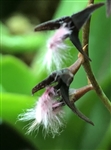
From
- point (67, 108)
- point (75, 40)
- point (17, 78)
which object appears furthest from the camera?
point (17, 78)

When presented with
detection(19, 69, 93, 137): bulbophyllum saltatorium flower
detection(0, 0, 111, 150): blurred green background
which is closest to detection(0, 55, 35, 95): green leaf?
detection(0, 0, 111, 150): blurred green background

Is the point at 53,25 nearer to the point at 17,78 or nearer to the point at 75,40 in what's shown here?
the point at 75,40

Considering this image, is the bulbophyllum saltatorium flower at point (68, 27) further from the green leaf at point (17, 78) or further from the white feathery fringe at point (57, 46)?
the green leaf at point (17, 78)

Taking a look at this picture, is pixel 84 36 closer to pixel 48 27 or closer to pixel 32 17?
pixel 48 27

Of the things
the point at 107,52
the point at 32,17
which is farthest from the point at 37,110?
the point at 32,17

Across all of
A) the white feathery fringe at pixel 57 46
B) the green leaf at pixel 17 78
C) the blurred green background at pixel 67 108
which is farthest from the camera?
the green leaf at pixel 17 78

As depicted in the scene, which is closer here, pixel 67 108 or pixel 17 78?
pixel 67 108

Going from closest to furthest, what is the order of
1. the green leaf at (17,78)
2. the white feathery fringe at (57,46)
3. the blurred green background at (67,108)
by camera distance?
the white feathery fringe at (57,46) → the blurred green background at (67,108) → the green leaf at (17,78)

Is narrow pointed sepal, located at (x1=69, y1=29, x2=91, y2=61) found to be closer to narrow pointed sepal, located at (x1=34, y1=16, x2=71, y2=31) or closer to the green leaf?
narrow pointed sepal, located at (x1=34, y1=16, x2=71, y2=31)

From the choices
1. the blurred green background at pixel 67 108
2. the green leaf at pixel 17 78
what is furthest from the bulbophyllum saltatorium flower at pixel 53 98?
the green leaf at pixel 17 78

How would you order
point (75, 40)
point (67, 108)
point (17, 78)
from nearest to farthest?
1. point (75, 40)
2. point (67, 108)
3. point (17, 78)

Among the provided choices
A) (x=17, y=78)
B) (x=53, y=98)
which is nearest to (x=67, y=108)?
(x=17, y=78)
